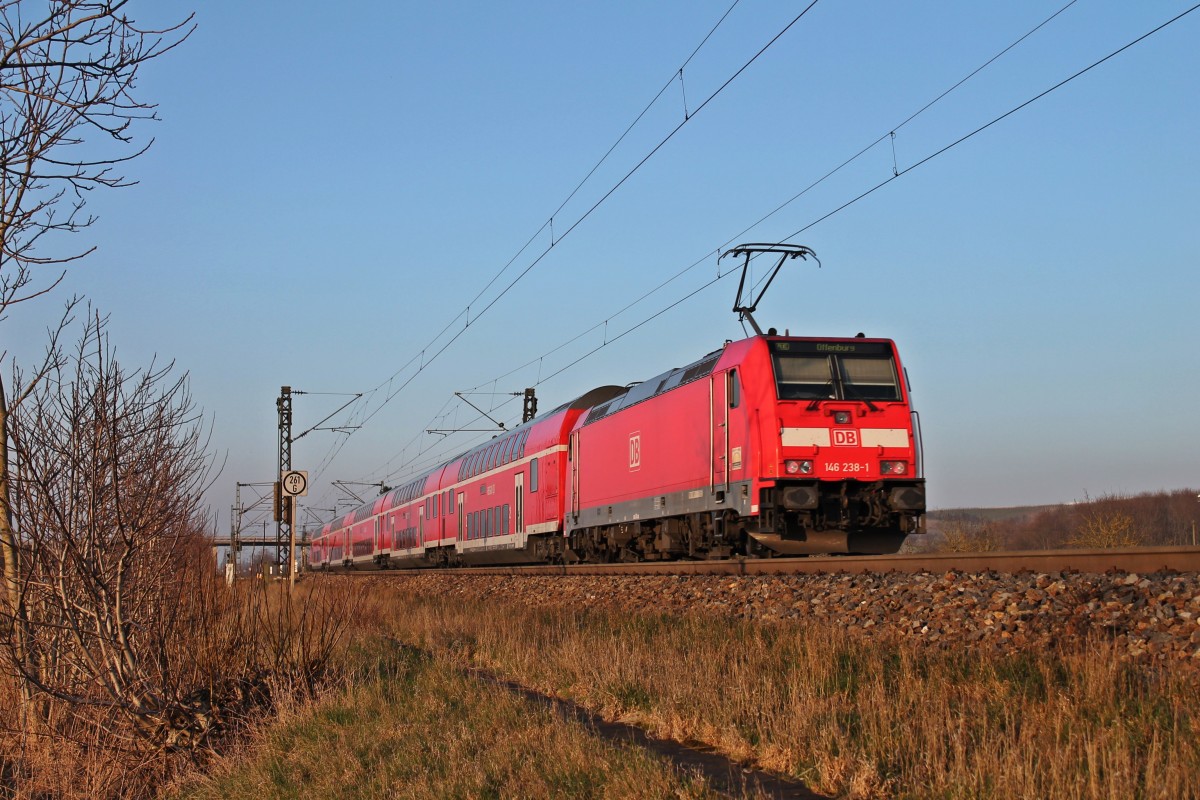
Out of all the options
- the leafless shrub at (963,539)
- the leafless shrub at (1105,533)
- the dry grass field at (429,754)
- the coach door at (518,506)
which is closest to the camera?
the dry grass field at (429,754)

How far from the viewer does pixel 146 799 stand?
9836mm

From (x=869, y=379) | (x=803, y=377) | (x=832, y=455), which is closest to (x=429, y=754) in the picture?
(x=832, y=455)

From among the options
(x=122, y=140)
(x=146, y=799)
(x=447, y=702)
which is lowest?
(x=146, y=799)

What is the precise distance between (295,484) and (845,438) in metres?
9.98

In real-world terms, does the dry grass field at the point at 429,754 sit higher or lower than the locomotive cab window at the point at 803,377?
lower

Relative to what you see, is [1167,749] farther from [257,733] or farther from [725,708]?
[257,733]

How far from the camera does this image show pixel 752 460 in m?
18.2

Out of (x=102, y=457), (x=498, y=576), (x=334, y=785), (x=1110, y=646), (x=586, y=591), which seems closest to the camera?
(x=334, y=785)

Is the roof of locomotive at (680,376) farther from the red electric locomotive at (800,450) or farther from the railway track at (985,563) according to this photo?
the railway track at (985,563)

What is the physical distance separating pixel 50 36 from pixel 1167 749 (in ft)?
26.3

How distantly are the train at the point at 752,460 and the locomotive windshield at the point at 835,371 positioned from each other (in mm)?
22

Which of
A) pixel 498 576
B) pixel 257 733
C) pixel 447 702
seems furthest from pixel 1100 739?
pixel 498 576

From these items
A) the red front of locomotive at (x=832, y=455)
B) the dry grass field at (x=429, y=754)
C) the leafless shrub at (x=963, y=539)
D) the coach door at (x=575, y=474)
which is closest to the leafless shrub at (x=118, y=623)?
the dry grass field at (x=429, y=754)

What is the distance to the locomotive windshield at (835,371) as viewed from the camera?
18.4 m
